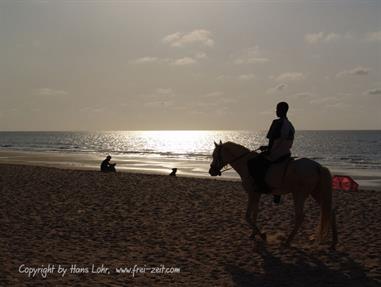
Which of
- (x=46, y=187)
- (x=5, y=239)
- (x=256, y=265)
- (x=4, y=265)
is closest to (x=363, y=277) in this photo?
(x=256, y=265)

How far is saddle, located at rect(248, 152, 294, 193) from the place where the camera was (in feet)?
33.7

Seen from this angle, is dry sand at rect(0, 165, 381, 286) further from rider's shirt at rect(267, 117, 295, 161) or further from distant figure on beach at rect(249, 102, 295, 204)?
rider's shirt at rect(267, 117, 295, 161)

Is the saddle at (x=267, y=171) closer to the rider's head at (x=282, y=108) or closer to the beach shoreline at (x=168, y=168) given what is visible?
the rider's head at (x=282, y=108)

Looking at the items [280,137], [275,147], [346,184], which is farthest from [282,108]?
[346,184]

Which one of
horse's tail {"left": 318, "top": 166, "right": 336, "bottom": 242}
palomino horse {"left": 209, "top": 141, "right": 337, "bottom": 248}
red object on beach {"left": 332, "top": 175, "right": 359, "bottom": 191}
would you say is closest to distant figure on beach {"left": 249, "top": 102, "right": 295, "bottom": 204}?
palomino horse {"left": 209, "top": 141, "right": 337, "bottom": 248}

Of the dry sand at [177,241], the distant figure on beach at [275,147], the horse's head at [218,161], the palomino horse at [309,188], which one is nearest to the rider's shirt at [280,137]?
the distant figure on beach at [275,147]

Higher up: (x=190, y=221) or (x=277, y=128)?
(x=277, y=128)

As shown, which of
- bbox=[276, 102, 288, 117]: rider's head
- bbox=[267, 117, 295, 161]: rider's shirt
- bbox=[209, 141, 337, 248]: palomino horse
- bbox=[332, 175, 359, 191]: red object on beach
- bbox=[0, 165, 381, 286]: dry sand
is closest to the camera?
bbox=[0, 165, 381, 286]: dry sand

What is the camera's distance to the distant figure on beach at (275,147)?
10.2m

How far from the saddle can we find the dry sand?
147 centimetres

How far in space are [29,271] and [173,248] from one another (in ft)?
11.0

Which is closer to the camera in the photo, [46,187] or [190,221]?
[190,221]

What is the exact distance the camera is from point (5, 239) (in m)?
10.7

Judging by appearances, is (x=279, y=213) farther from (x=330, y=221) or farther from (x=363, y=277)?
(x=363, y=277)
